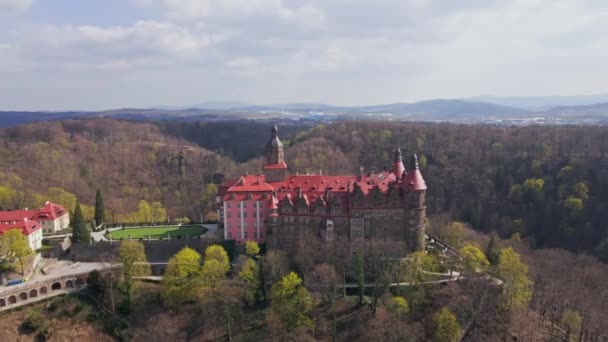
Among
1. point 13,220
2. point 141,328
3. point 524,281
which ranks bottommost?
point 141,328

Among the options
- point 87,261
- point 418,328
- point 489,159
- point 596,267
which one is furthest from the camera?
point 489,159

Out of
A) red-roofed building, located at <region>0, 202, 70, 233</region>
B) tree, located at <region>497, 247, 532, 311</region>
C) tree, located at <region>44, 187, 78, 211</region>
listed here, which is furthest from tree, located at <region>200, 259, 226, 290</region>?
tree, located at <region>44, 187, 78, 211</region>

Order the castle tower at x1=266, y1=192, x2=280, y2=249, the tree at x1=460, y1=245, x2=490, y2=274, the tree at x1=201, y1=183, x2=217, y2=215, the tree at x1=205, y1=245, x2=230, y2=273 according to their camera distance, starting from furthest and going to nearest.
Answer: the tree at x1=201, y1=183, x2=217, y2=215 → the castle tower at x1=266, y1=192, x2=280, y2=249 → the tree at x1=205, y1=245, x2=230, y2=273 → the tree at x1=460, y1=245, x2=490, y2=274

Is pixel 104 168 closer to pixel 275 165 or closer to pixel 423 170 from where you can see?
pixel 275 165

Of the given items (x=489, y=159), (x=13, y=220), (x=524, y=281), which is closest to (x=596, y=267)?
(x=524, y=281)

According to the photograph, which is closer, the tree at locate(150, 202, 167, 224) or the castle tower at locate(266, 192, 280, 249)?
the castle tower at locate(266, 192, 280, 249)

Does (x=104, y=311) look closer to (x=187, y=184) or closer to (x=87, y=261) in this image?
(x=87, y=261)

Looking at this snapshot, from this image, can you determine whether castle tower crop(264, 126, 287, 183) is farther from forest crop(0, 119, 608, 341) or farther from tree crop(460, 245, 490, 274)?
tree crop(460, 245, 490, 274)

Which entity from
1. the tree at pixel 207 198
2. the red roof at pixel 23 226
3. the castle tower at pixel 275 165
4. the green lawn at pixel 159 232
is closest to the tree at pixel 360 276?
the castle tower at pixel 275 165
